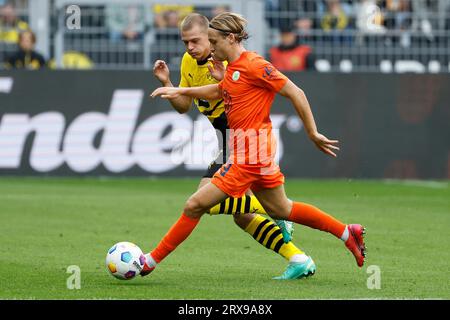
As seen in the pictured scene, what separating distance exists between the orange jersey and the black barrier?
10.0 m

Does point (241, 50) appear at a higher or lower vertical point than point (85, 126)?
higher

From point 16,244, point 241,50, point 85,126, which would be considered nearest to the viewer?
point 241,50

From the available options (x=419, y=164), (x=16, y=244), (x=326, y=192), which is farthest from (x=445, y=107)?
(x=16, y=244)

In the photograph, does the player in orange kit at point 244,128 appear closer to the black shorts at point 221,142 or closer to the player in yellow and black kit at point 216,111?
the player in yellow and black kit at point 216,111

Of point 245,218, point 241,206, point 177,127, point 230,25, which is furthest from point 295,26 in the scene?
point 230,25

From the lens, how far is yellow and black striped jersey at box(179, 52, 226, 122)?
10.1 meters

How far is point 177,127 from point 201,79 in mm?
9027

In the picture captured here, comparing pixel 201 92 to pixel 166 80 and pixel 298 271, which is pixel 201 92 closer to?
pixel 166 80

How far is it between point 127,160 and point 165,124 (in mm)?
867

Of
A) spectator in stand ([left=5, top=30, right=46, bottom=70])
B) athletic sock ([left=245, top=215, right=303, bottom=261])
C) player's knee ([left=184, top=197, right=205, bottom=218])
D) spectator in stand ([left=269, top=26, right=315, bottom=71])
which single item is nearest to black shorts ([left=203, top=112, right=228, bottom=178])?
athletic sock ([left=245, top=215, right=303, bottom=261])
